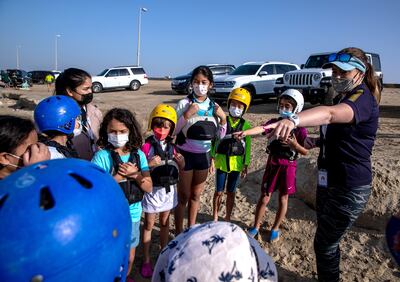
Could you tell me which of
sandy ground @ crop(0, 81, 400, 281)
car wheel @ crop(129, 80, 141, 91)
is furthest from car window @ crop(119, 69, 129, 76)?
sandy ground @ crop(0, 81, 400, 281)

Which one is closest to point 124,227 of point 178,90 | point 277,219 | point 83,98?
point 83,98

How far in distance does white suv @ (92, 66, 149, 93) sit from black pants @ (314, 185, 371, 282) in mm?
22772

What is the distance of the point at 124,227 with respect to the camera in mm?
1258

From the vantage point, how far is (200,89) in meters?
3.59

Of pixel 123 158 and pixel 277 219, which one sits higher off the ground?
pixel 123 158

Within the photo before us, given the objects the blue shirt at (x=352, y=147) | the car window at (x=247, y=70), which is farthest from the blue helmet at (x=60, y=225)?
the car window at (x=247, y=70)

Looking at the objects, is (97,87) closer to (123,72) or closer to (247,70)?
(123,72)

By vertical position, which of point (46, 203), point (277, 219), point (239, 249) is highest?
point (46, 203)

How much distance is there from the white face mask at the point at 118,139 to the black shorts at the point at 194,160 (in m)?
1.00

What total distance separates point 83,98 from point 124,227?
83.5 inches

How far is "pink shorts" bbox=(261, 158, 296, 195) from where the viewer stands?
12.0 ft

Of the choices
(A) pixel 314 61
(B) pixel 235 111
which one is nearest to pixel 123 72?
(A) pixel 314 61

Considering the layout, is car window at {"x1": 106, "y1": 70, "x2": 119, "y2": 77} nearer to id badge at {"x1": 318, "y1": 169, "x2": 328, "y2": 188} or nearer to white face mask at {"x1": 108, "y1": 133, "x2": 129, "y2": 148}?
white face mask at {"x1": 108, "y1": 133, "x2": 129, "y2": 148}

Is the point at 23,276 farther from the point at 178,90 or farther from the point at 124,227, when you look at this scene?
the point at 178,90
